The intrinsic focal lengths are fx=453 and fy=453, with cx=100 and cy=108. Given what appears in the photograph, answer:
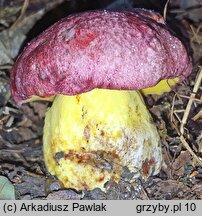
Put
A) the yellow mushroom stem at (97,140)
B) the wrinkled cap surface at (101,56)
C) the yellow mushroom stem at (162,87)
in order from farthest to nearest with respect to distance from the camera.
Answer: the yellow mushroom stem at (162,87)
the yellow mushroom stem at (97,140)
the wrinkled cap surface at (101,56)

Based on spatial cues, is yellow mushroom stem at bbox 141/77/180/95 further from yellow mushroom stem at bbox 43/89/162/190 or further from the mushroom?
yellow mushroom stem at bbox 43/89/162/190

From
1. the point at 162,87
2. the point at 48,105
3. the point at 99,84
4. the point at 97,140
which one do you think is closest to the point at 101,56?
the point at 99,84

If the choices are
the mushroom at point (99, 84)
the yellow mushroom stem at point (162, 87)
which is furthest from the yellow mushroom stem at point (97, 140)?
A: the yellow mushroom stem at point (162, 87)

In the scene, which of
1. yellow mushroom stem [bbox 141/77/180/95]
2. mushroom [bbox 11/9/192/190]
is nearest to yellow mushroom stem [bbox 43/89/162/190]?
mushroom [bbox 11/9/192/190]

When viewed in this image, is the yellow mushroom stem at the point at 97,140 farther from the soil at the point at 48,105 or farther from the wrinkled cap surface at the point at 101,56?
the wrinkled cap surface at the point at 101,56

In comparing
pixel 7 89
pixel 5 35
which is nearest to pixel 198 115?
pixel 7 89

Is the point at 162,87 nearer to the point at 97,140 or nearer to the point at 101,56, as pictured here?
the point at 97,140
